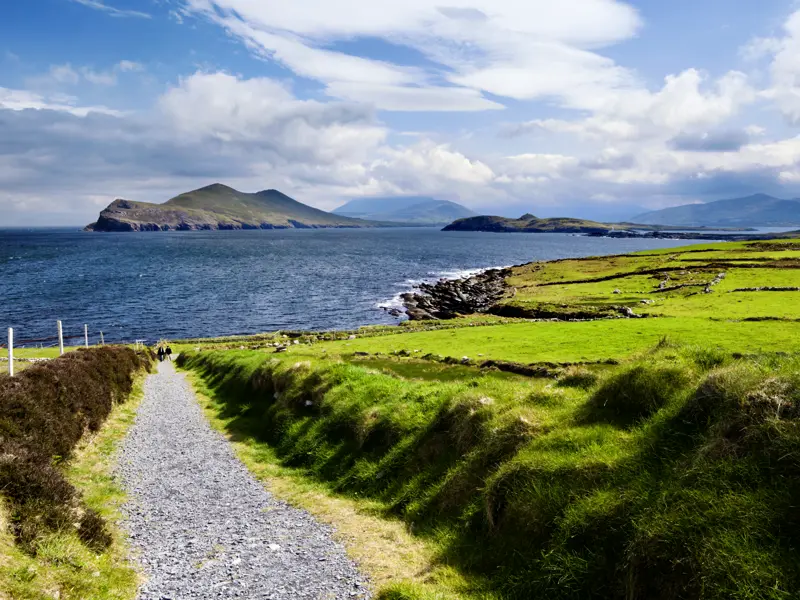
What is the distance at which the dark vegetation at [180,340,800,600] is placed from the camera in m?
7.45

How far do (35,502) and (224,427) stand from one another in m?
14.5

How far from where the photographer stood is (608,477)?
1000 centimetres

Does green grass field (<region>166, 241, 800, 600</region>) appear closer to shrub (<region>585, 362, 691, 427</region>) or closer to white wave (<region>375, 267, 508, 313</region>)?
shrub (<region>585, 362, 691, 427</region>)

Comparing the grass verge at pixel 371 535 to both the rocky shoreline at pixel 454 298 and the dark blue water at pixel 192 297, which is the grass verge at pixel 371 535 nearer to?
the rocky shoreline at pixel 454 298

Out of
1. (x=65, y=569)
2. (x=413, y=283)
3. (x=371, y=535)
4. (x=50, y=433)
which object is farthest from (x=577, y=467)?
(x=413, y=283)

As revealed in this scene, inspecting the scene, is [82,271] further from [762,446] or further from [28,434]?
[762,446]

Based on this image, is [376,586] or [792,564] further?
[376,586]

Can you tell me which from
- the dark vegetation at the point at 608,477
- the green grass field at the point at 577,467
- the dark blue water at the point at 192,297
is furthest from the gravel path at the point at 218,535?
the dark blue water at the point at 192,297

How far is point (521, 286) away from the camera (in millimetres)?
110938

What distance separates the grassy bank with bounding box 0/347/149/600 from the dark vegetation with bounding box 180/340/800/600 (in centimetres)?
622

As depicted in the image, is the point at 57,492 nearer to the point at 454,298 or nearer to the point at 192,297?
the point at 454,298

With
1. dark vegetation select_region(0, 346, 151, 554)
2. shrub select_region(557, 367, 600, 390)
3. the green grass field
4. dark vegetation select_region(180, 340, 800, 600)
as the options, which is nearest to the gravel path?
the green grass field

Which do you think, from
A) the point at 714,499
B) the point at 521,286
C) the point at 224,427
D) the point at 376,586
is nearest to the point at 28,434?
the point at 224,427

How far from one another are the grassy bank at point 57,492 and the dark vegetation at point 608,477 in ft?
20.4
